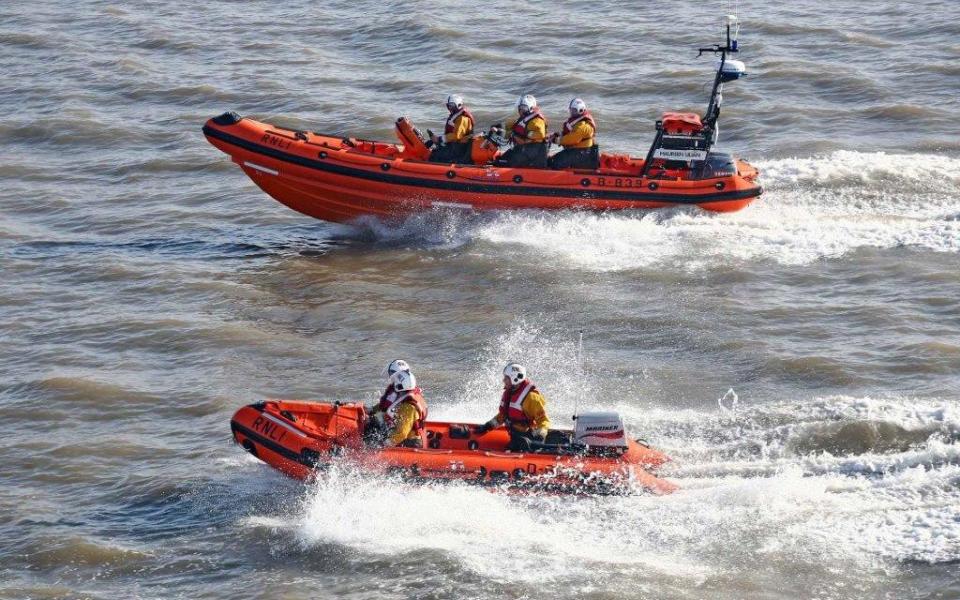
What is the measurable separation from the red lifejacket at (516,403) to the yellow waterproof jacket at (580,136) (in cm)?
581

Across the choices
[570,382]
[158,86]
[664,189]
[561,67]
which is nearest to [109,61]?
[158,86]

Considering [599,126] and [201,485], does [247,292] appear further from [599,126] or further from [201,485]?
[599,126]

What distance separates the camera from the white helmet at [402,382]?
10859 millimetres

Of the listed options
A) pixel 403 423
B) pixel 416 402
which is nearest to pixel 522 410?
pixel 416 402

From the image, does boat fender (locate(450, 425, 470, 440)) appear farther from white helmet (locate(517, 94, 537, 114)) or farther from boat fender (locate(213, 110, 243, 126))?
boat fender (locate(213, 110, 243, 126))

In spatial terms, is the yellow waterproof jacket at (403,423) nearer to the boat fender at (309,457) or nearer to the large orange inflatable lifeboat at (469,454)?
the large orange inflatable lifeboat at (469,454)

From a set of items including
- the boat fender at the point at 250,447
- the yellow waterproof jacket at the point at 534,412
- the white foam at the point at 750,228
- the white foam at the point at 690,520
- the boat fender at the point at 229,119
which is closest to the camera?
the white foam at the point at 690,520

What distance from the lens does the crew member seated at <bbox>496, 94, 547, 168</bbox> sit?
1611 centimetres

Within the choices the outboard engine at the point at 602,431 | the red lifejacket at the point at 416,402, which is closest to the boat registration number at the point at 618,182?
the outboard engine at the point at 602,431

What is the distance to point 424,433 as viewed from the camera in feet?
36.2

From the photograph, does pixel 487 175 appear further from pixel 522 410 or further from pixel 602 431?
pixel 602 431

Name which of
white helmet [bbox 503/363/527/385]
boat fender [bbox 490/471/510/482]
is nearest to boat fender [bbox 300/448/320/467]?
boat fender [bbox 490/471/510/482]

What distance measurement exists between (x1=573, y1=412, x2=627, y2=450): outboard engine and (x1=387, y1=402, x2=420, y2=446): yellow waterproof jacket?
49.7 inches

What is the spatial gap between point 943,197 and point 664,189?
3.33 m
